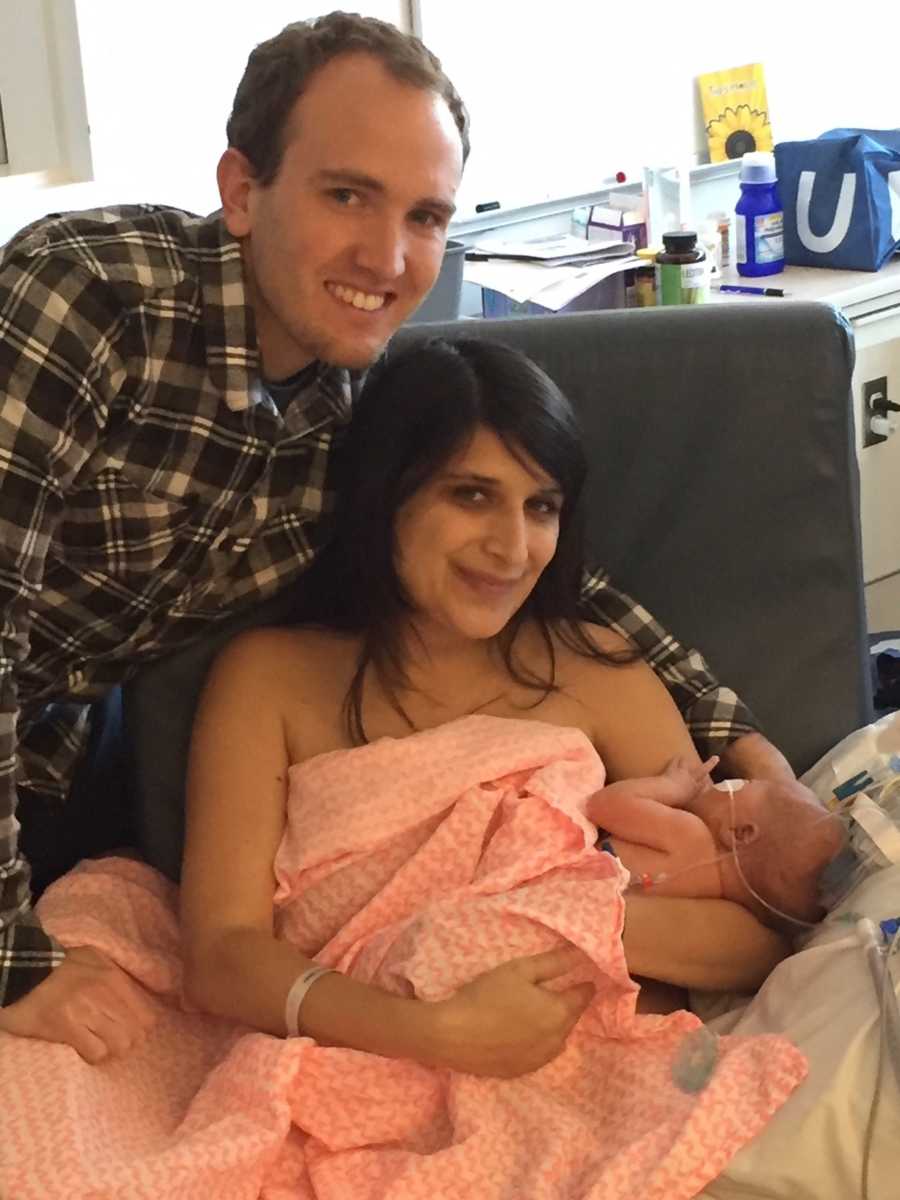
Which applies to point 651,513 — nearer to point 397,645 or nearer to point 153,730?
point 397,645

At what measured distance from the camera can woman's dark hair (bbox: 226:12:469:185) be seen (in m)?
1.46

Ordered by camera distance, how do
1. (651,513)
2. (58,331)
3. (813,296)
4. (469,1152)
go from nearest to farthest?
(469,1152) < (58,331) < (651,513) < (813,296)

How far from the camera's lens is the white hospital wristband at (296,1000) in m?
1.32

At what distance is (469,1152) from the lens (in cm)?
123

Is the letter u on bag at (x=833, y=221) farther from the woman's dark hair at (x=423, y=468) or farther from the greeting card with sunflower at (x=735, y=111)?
the woman's dark hair at (x=423, y=468)

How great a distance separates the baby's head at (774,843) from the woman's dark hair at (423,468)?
21 centimetres

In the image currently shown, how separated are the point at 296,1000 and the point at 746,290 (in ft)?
6.21

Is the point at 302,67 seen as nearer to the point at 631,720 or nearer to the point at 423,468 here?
the point at 423,468

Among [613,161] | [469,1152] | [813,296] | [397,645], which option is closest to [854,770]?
[397,645]

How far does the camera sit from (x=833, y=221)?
2.90 m

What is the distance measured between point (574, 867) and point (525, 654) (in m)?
0.30

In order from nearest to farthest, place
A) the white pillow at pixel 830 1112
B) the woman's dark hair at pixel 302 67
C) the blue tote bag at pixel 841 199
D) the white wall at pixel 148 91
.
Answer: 1. the white pillow at pixel 830 1112
2. the woman's dark hair at pixel 302 67
3. the white wall at pixel 148 91
4. the blue tote bag at pixel 841 199

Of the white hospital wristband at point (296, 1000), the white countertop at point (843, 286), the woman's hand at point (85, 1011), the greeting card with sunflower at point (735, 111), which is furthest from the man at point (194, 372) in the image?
the greeting card with sunflower at point (735, 111)

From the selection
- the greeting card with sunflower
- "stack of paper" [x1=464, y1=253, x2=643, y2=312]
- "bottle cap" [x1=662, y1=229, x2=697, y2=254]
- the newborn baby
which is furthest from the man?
the greeting card with sunflower
